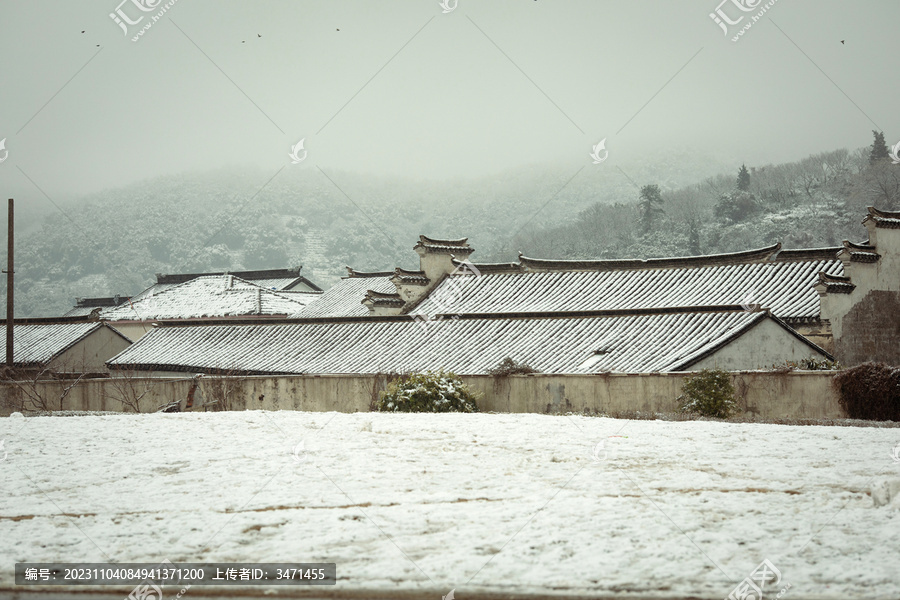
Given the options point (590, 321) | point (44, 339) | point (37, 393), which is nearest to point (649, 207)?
point (44, 339)

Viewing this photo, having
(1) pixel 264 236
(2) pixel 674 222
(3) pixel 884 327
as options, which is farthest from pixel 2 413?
(1) pixel 264 236

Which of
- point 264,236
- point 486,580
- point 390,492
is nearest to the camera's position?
point 486,580

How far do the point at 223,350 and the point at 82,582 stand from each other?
1057 inches

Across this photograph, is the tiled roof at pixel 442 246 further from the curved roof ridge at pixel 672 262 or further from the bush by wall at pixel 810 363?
the bush by wall at pixel 810 363

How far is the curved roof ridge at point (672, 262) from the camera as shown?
→ 115 feet

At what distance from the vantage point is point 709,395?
17453mm

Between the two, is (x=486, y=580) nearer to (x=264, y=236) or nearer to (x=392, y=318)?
(x=392, y=318)

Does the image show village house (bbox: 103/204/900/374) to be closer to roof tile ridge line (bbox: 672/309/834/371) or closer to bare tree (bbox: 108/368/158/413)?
roof tile ridge line (bbox: 672/309/834/371)

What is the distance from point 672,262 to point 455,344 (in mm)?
11887

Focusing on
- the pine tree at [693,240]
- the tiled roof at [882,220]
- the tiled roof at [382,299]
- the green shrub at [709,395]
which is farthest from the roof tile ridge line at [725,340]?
the pine tree at [693,240]

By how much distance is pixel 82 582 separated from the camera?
5930 mm

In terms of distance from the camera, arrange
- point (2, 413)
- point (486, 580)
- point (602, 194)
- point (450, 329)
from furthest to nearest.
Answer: point (602, 194) → point (450, 329) → point (2, 413) → point (486, 580)

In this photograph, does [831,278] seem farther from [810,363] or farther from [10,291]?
[10,291]

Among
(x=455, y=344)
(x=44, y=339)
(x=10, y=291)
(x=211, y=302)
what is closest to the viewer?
(x=455, y=344)
